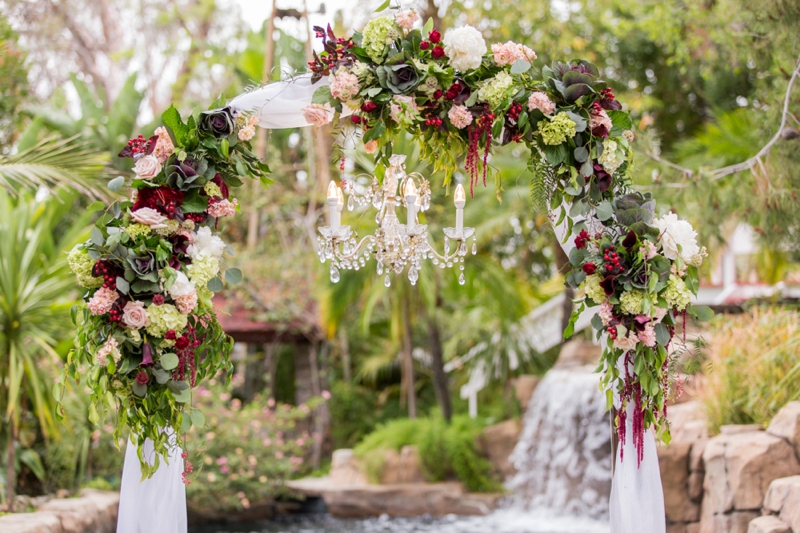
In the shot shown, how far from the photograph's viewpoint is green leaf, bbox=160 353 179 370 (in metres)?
3.33

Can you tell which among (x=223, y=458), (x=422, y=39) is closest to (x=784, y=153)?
(x=422, y=39)

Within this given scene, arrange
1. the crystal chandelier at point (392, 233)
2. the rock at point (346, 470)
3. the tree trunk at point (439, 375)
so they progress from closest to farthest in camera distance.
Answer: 1. the crystal chandelier at point (392, 233)
2. the rock at point (346, 470)
3. the tree trunk at point (439, 375)

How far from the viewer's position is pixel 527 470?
342 inches

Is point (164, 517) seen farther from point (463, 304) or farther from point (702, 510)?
point (463, 304)

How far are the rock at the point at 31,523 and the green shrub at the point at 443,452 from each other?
4587 mm

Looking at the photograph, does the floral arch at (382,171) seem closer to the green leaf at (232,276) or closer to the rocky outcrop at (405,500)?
the green leaf at (232,276)

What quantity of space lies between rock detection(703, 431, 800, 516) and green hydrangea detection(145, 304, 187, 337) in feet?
12.3

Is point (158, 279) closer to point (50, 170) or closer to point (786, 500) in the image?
point (50, 170)

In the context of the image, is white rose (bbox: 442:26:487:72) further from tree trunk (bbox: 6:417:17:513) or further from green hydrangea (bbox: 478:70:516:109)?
tree trunk (bbox: 6:417:17:513)

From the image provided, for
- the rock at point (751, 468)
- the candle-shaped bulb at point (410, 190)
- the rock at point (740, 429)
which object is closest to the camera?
the candle-shaped bulb at point (410, 190)

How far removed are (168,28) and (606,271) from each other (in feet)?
44.1

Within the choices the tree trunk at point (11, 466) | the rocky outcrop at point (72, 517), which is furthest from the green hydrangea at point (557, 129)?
the tree trunk at point (11, 466)

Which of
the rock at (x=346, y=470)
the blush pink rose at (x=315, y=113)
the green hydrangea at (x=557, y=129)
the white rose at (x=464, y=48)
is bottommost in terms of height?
the rock at (x=346, y=470)

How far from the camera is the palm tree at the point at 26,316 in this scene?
5.58 meters
